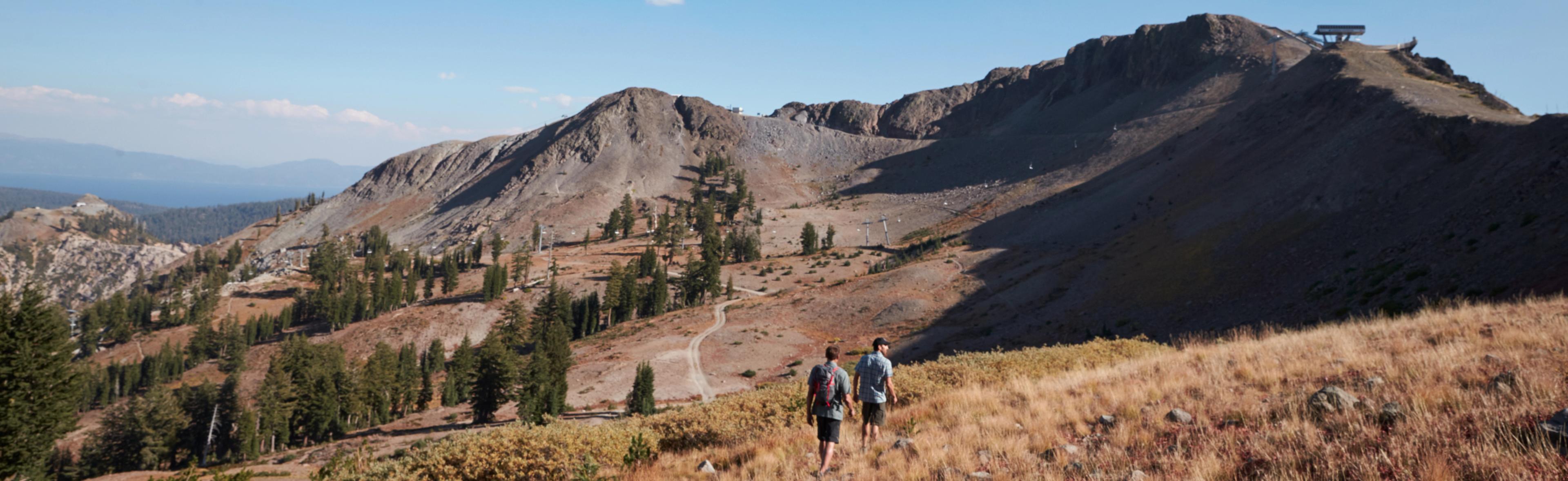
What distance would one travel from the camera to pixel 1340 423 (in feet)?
29.9

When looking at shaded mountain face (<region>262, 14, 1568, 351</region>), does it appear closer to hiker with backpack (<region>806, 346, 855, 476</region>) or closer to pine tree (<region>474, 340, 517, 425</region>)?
hiker with backpack (<region>806, 346, 855, 476</region>)

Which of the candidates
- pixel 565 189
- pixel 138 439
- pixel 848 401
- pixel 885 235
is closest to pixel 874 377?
pixel 848 401

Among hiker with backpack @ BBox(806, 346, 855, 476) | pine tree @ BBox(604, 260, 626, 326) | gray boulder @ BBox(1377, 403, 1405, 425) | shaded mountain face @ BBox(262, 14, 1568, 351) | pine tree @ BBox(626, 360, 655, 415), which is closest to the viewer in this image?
gray boulder @ BBox(1377, 403, 1405, 425)

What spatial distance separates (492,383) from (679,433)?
177 feet

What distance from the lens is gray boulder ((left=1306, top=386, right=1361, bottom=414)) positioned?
32.0ft

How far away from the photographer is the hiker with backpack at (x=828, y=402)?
1114cm

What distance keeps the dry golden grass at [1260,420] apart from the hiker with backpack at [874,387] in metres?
0.39

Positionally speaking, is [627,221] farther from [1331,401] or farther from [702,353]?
[1331,401]

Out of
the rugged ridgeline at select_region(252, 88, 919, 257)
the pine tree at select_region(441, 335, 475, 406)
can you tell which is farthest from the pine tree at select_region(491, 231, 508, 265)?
the pine tree at select_region(441, 335, 475, 406)

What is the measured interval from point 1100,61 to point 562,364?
181 metres

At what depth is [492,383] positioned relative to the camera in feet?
206

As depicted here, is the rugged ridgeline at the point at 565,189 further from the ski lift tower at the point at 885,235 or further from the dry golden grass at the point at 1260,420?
the dry golden grass at the point at 1260,420

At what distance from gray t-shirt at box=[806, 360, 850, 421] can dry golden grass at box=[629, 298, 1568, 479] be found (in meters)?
0.88

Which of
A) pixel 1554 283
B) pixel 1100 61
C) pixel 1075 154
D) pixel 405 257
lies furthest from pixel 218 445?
pixel 1100 61
